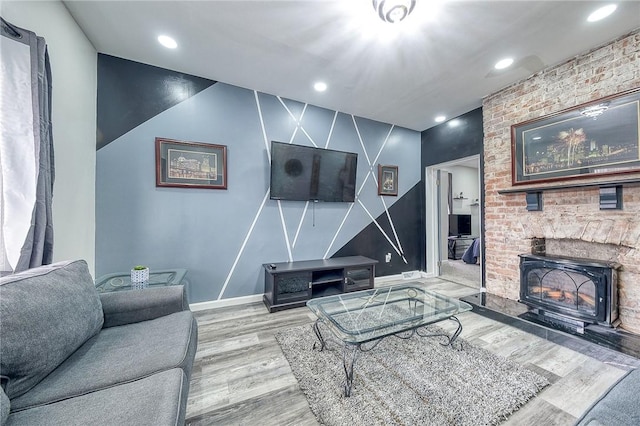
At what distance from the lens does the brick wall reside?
205cm

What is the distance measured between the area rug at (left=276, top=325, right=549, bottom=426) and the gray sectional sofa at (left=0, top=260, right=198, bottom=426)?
0.81 metres

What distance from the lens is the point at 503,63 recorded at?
2420 millimetres

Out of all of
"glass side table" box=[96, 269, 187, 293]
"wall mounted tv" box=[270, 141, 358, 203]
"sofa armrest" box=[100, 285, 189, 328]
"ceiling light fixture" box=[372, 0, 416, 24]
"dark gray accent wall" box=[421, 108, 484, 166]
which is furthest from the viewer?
"dark gray accent wall" box=[421, 108, 484, 166]

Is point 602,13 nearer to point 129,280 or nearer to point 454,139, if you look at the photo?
point 454,139

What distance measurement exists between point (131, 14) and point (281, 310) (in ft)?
9.68

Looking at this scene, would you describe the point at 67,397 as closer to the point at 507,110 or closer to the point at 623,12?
the point at 623,12

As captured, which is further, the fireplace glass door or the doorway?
the doorway

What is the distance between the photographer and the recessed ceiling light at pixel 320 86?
9.11ft

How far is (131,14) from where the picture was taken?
6.14 feet

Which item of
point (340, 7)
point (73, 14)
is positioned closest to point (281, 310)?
point (340, 7)

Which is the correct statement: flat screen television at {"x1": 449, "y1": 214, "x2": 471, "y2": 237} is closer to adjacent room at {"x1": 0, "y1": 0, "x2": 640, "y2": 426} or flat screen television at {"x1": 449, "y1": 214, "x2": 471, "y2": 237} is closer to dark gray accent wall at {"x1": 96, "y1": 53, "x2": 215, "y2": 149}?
adjacent room at {"x1": 0, "y1": 0, "x2": 640, "y2": 426}

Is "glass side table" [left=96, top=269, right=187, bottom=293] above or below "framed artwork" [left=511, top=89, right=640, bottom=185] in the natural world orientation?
below

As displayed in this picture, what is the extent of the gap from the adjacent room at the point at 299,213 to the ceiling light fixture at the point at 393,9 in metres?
0.01

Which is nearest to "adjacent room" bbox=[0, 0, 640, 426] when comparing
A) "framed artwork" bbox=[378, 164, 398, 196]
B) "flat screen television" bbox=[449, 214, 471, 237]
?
"framed artwork" bbox=[378, 164, 398, 196]
